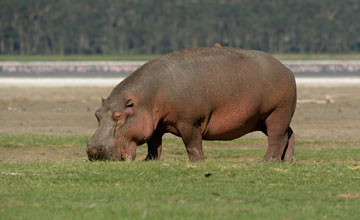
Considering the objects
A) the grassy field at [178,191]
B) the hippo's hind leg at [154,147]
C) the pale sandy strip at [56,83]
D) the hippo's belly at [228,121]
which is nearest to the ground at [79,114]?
the hippo's hind leg at [154,147]

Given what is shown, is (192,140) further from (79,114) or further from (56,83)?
(56,83)

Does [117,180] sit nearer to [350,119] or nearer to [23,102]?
[350,119]

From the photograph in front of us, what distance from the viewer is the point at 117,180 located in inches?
398

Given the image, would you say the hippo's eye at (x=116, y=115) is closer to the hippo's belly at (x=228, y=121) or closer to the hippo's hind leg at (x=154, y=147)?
the hippo's hind leg at (x=154, y=147)

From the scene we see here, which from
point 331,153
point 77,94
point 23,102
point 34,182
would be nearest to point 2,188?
point 34,182

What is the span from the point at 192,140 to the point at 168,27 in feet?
361

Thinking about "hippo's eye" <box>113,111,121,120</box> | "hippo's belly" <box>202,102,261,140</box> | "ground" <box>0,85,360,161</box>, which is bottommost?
"ground" <box>0,85,360,161</box>

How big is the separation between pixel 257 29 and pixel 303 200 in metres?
111

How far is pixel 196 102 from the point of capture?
11859 mm

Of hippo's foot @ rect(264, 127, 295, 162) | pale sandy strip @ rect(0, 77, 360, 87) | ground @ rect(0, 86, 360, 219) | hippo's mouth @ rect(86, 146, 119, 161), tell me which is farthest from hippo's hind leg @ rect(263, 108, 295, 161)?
pale sandy strip @ rect(0, 77, 360, 87)

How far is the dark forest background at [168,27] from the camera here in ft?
387

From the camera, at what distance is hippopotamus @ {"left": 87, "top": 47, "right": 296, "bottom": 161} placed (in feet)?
38.9

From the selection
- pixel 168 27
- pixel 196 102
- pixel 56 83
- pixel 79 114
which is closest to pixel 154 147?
pixel 196 102

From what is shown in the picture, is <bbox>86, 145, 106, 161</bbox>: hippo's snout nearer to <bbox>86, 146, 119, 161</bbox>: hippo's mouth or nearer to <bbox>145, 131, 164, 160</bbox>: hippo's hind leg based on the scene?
<bbox>86, 146, 119, 161</bbox>: hippo's mouth
